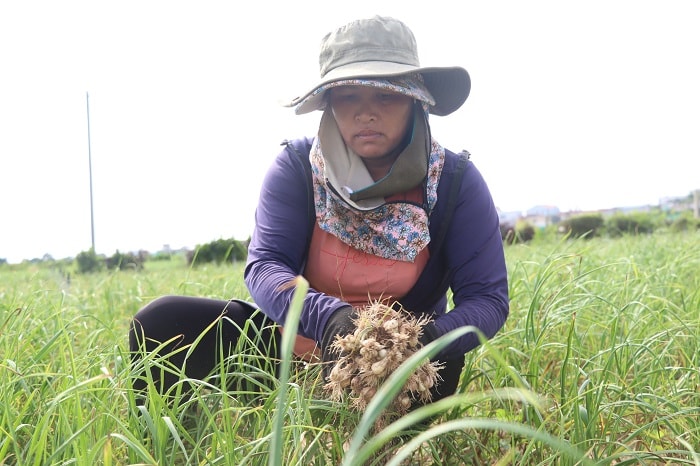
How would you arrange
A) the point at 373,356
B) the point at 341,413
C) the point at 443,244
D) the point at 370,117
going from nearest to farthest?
the point at 373,356
the point at 341,413
the point at 370,117
the point at 443,244

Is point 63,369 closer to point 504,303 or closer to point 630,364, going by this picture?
point 504,303

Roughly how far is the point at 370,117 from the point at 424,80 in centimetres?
26

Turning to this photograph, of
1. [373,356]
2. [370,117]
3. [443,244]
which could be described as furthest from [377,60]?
[373,356]

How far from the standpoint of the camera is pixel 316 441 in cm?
125

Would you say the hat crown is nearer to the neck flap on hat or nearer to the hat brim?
the hat brim

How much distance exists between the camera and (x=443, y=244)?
5.82 ft

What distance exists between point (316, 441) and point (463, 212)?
0.73 m

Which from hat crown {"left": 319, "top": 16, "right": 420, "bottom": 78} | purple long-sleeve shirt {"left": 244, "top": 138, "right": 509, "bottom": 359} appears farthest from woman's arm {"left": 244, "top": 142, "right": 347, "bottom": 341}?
hat crown {"left": 319, "top": 16, "right": 420, "bottom": 78}

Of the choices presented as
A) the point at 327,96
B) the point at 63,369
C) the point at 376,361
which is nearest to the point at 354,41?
the point at 327,96

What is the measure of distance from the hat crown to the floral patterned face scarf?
7.5 inches

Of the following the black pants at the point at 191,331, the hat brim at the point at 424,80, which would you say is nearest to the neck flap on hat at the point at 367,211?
the hat brim at the point at 424,80

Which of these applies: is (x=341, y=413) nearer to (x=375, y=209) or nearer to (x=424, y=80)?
(x=375, y=209)

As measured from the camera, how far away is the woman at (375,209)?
1653 mm

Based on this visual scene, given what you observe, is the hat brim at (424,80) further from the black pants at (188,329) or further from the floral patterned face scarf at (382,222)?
the black pants at (188,329)
